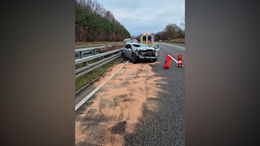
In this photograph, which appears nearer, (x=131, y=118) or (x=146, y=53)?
→ (x=131, y=118)

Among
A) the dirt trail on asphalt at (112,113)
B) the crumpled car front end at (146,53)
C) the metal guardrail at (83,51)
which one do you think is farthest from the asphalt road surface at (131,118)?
the crumpled car front end at (146,53)

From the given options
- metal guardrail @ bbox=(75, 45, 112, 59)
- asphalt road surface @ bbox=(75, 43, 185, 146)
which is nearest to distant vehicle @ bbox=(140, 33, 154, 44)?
metal guardrail @ bbox=(75, 45, 112, 59)

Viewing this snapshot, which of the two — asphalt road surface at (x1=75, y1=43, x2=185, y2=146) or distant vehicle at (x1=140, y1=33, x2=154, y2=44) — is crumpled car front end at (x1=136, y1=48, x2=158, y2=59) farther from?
distant vehicle at (x1=140, y1=33, x2=154, y2=44)

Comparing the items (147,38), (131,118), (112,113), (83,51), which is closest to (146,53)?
(83,51)

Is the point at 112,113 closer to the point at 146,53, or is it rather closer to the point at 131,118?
the point at 131,118

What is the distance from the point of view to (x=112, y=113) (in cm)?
424

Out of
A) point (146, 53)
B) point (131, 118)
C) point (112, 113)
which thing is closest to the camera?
point (131, 118)

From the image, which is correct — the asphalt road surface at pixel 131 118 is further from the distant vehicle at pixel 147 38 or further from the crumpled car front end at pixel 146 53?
the distant vehicle at pixel 147 38
